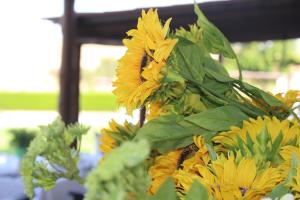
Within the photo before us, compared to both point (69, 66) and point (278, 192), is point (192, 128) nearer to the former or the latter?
point (278, 192)

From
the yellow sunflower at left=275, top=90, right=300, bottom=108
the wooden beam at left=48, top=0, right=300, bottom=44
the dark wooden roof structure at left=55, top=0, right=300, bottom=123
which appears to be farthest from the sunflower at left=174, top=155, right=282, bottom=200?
the wooden beam at left=48, top=0, right=300, bottom=44

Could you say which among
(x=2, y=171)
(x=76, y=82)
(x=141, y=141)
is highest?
(x=141, y=141)

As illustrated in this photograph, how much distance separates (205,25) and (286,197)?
6.2 inches

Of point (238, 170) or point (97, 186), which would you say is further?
point (238, 170)

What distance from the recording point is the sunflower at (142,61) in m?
0.31

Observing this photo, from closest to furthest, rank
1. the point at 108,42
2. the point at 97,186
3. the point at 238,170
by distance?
1. the point at 97,186
2. the point at 238,170
3. the point at 108,42

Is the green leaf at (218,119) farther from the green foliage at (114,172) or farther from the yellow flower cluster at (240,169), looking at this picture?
the green foliage at (114,172)

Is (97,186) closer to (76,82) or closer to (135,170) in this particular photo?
(135,170)

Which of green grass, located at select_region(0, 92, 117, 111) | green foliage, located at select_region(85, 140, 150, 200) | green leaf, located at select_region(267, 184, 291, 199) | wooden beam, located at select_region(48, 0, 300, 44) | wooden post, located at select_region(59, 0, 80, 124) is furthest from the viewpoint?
green grass, located at select_region(0, 92, 117, 111)

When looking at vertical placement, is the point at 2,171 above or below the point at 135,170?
below

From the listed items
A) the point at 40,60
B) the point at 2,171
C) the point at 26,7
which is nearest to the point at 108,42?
the point at 2,171

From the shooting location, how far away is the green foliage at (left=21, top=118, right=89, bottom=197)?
1.02 feet

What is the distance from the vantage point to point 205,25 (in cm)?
36

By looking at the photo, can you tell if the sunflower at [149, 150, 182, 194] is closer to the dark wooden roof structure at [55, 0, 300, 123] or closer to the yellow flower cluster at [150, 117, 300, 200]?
the yellow flower cluster at [150, 117, 300, 200]
